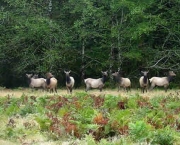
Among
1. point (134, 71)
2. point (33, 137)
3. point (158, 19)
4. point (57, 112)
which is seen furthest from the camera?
point (134, 71)

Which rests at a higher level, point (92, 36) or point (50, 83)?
point (92, 36)

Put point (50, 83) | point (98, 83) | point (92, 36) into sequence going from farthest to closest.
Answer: point (92, 36) < point (98, 83) < point (50, 83)

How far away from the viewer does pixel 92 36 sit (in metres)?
32.7

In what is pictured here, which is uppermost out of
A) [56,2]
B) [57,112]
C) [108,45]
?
[56,2]

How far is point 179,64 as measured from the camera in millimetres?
31297

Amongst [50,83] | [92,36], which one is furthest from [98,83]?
[92,36]

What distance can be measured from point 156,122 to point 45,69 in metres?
22.1

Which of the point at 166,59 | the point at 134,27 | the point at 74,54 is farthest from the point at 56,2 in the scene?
the point at 166,59

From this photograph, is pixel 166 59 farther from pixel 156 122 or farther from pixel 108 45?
pixel 156 122

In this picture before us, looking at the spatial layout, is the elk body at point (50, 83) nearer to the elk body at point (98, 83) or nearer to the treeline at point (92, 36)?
the elk body at point (98, 83)

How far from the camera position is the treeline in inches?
1224

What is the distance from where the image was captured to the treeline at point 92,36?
3109 centimetres

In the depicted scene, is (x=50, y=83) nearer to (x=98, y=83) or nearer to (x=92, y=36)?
(x=98, y=83)

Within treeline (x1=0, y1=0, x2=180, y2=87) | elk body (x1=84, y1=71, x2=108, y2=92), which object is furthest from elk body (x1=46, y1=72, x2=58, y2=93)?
treeline (x1=0, y1=0, x2=180, y2=87)
